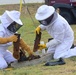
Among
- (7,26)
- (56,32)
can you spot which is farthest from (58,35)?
(7,26)

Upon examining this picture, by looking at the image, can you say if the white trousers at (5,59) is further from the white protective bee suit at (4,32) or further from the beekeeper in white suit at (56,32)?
the beekeeper in white suit at (56,32)

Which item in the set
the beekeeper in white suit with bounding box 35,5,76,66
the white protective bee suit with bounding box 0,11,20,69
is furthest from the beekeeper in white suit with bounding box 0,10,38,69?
the beekeeper in white suit with bounding box 35,5,76,66

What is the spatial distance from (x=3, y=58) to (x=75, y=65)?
1.57m

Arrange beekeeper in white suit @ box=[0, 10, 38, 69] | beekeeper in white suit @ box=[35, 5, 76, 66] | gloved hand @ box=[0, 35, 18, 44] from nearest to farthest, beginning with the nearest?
gloved hand @ box=[0, 35, 18, 44] < beekeeper in white suit @ box=[0, 10, 38, 69] < beekeeper in white suit @ box=[35, 5, 76, 66]

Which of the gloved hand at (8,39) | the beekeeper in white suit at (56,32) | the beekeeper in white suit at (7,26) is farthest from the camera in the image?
the beekeeper in white suit at (56,32)

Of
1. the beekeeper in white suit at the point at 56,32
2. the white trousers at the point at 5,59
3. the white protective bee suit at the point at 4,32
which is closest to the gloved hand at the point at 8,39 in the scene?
the white protective bee suit at the point at 4,32

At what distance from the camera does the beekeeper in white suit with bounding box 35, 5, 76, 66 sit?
838 centimetres

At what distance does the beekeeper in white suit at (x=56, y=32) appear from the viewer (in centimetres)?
838

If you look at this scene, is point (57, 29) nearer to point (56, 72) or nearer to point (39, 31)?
point (39, 31)

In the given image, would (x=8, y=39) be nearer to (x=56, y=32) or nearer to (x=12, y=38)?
(x=12, y=38)

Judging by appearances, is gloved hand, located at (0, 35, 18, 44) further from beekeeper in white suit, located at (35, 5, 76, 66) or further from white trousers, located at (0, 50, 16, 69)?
beekeeper in white suit, located at (35, 5, 76, 66)

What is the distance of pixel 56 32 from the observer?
28.1 feet

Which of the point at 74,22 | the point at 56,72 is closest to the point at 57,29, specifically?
the point at 56,72

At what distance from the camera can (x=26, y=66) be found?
27.1ft
